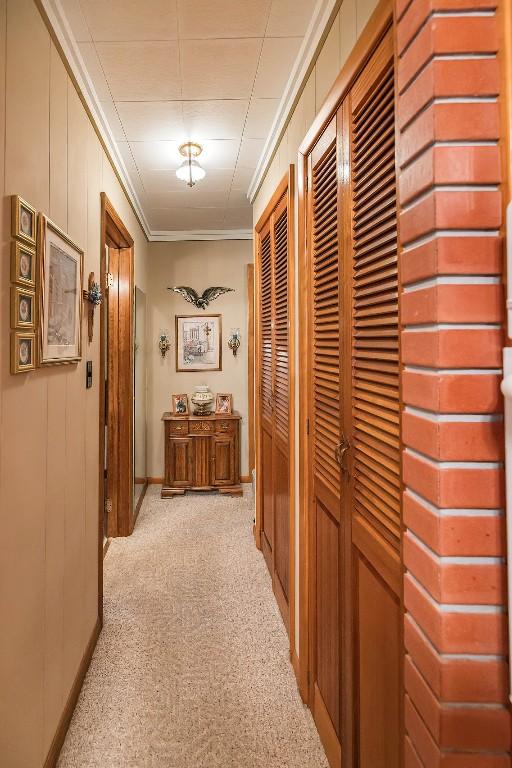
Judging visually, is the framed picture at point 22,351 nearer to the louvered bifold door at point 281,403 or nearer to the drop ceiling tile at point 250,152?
the louvered bifold door at point 281,403

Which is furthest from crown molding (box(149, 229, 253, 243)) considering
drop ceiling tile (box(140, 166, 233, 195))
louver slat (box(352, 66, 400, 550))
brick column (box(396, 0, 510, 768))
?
brick column (box(396, 0, 510, 768))

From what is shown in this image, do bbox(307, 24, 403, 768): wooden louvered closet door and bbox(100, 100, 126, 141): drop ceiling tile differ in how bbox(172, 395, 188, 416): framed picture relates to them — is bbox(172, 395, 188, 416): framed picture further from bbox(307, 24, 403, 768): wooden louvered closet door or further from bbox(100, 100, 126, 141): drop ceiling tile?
bbox(307, 24, 403, 768): wooden louvered closet door

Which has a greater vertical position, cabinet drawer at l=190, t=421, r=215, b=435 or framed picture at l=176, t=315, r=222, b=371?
framed picture at l=176, t=315, r=222, b=371

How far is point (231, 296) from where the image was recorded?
4.96 m

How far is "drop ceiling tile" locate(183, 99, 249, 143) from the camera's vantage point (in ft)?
7.53

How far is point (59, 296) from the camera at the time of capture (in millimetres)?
1725

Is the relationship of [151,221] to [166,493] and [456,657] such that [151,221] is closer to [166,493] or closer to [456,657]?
[166,493]

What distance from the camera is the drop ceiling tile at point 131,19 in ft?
5.28

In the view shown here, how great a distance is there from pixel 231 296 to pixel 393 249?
3991mm

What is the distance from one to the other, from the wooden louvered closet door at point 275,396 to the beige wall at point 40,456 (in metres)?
0.96

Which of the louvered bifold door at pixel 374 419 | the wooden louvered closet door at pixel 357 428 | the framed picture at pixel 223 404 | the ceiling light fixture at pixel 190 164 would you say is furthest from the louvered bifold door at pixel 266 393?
the framed picture at pixel 223 404

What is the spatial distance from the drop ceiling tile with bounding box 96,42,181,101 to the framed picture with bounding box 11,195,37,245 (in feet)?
3.02

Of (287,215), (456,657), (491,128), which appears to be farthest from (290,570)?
(491,128)

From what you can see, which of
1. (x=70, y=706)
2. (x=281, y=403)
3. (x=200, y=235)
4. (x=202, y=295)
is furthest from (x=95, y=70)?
(x=202, y=295)
